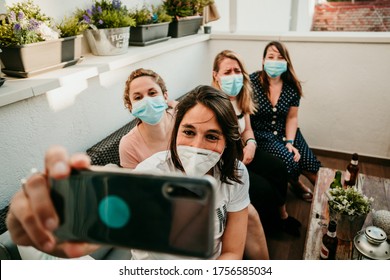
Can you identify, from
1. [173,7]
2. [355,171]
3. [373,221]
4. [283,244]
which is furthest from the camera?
[173,7]

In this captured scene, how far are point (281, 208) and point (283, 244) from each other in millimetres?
224

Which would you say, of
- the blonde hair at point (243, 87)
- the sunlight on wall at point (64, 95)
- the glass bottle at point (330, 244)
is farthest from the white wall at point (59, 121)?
the glass bottle at point (330, 244)

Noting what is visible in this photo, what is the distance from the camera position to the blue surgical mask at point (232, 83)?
1.89 metres

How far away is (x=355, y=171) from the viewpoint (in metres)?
1.67

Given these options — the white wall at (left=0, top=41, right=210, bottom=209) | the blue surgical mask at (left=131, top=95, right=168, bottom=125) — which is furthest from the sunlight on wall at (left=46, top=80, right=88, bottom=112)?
the blue surgical mask at (left=131, top=95, right=168, bottom=125)

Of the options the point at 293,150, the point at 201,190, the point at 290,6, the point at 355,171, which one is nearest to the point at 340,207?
the point at 355,171

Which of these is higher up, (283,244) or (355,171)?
(355,171)

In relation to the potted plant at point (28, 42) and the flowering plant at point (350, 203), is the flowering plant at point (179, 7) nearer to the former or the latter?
the potted plant at point (28, 42)

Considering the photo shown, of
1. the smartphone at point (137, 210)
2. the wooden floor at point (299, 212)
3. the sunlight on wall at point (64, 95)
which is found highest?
the smartphone at point (137, 210)

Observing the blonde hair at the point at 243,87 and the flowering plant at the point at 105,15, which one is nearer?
the flowering plant at the point at 105,15

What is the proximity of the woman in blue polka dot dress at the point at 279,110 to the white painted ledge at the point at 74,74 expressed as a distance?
752 millimetres

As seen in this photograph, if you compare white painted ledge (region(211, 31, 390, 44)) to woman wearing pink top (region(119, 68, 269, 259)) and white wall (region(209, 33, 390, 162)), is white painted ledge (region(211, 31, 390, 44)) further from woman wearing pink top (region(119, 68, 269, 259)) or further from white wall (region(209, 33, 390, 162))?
woman wearing pink top (region(119, 68, 269, 259))
